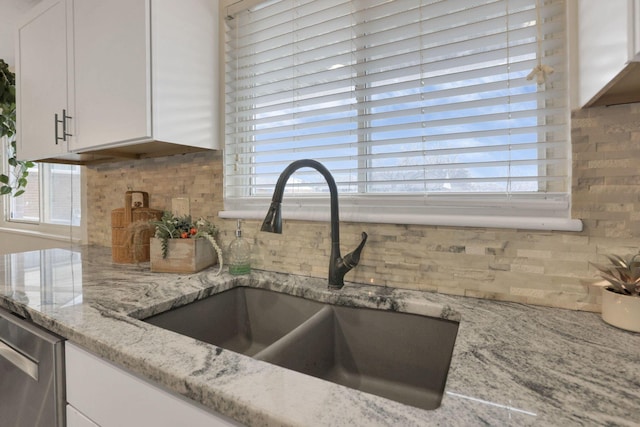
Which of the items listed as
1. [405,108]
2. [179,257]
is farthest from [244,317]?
[405,108]

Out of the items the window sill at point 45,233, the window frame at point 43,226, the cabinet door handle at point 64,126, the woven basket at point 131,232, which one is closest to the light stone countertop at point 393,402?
the woven basket at point 131,232

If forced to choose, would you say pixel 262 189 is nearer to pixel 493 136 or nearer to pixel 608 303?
pixel 493 136

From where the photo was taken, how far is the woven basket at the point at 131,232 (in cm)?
144

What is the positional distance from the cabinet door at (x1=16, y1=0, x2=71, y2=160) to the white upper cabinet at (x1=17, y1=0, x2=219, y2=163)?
0.01 meters

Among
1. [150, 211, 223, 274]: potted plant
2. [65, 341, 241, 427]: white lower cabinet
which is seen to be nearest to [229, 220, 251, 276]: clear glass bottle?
[150, 211, 223, 274]: potted plant

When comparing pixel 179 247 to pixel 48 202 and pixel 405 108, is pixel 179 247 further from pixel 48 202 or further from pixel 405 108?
pixel 48 202

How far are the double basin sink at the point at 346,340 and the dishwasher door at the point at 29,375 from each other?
0.23 metres

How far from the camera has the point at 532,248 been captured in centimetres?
86

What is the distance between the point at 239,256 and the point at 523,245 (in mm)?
968

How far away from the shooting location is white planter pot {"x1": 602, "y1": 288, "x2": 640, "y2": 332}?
679 millimetres

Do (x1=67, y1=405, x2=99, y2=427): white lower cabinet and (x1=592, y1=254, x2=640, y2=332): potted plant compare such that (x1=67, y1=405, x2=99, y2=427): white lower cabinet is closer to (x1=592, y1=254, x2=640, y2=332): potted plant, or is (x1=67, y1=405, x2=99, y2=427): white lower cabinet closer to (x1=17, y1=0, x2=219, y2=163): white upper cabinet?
(x1=17, y1=0, x2=219, y2=163): white upper cabinet

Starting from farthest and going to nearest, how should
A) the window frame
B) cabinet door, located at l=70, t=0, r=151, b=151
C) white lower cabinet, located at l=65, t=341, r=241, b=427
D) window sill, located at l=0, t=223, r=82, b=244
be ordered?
window sill, located at l=0, t=223, r=82, b=244 → the window frame → cabinet door, located at l=70, t=0, r=151, b=151 → white lower cabinet, located at l=65, t=341, r=241, b=427

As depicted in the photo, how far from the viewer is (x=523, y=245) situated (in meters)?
0.87

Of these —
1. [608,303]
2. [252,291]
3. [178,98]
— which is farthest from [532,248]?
[178,98]
